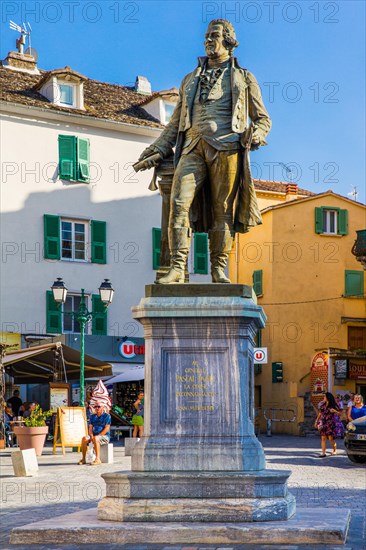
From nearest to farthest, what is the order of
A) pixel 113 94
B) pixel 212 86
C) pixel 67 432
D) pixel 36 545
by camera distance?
pixel 36 545, pixel 212 86, pixel 67 432, pixel 113 94

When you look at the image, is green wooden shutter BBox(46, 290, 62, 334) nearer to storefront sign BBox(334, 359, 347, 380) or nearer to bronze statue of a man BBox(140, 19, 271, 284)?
storefront sign BBox(334, 359, 347, 380)

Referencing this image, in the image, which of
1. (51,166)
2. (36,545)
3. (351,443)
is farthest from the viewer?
(51,166)

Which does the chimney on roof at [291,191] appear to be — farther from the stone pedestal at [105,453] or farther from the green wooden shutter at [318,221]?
the stone pedestal at [105,453]

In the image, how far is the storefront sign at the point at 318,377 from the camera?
1684 inches

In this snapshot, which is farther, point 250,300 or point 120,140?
point 120,140

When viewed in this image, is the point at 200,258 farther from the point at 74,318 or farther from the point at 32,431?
the point at 32,431

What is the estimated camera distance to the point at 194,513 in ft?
28.8

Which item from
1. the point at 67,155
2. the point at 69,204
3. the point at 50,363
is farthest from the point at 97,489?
the point at 67,155

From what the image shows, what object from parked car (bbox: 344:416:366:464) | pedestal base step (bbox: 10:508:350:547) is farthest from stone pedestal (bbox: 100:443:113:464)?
pedestal base step (bbox: 10:508:350:547)

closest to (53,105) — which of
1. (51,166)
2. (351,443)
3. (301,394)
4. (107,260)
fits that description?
(51,166)

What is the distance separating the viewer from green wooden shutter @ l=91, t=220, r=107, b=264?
38.5 metres

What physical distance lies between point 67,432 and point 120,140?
16895 millimetres

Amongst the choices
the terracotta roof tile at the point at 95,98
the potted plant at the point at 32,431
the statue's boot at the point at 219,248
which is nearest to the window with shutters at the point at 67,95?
the terracotta roof tile at the point at 95,98

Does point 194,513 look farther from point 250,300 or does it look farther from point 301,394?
point 301,394
